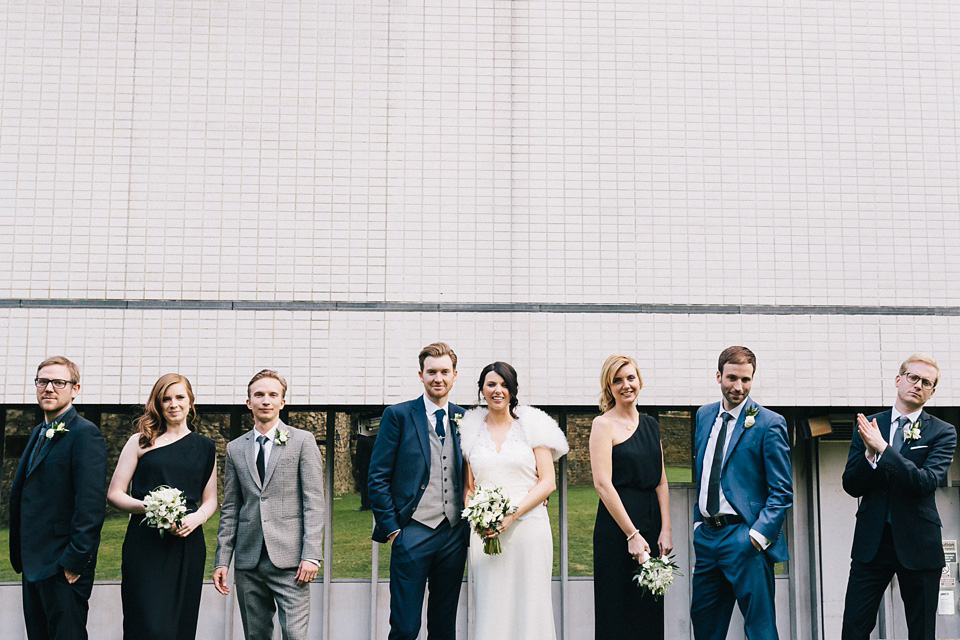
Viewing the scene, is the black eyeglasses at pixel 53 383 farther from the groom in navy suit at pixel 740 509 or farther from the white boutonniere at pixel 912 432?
the white boutonniere at pixel 912 432

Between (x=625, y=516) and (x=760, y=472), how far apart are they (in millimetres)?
872

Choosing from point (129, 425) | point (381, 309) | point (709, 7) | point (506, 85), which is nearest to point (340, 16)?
point (506, 85)

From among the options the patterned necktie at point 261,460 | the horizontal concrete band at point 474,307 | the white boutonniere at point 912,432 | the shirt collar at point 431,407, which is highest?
the horizontal concrete band at point 474,307

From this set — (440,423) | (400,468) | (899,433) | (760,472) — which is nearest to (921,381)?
(899,433)

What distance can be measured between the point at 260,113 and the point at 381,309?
182 cm

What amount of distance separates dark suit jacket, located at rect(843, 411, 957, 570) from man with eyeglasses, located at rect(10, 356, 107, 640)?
4.82 metres

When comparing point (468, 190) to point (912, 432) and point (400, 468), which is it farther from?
point (912, 432)

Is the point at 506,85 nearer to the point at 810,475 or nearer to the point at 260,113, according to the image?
the point at 260,113

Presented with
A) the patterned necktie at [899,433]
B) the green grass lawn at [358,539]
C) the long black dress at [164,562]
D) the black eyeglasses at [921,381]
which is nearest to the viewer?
the long black dress at [164,562]

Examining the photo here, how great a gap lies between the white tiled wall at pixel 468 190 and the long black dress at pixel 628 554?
1.30 metres

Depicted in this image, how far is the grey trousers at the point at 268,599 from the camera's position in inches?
212

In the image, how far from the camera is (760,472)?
5.38 metres

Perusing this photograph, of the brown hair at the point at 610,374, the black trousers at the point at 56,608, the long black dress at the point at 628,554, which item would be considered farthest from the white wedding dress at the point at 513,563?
the black trousers at the point at 56,608

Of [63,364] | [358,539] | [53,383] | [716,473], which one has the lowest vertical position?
[358,539]
